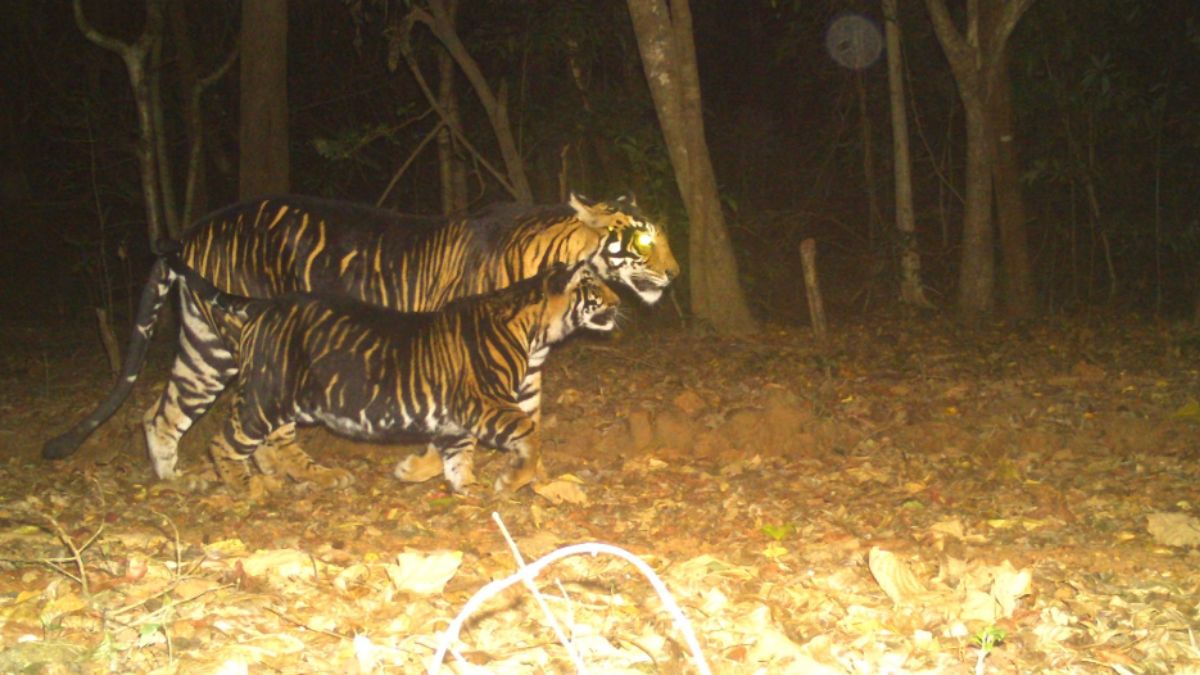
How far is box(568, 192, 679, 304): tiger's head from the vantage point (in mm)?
7191

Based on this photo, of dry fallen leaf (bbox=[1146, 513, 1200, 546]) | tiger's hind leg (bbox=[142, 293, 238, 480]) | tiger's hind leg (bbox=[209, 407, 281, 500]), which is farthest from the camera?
tiger's hind leg (bbox=[142, 293, 238, 480])

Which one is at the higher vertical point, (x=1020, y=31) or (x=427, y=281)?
(x=1020, y=31)

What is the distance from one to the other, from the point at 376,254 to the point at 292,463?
4.47 ft

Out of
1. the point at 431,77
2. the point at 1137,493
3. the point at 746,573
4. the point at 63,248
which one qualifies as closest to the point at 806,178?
the point at 431,77

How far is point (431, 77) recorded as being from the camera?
16875 millimetres

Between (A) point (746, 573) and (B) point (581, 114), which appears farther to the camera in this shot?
(B) point (581, 114)

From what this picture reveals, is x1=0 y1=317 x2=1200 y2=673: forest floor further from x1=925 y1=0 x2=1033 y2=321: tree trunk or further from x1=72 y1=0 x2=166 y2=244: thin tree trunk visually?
x1=72 y1=0 x2=166 y2=244: thin tree trunk

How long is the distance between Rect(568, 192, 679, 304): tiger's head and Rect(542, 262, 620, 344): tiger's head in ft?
1.71

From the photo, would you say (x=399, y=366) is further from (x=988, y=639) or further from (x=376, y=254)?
(x=988, y=639)

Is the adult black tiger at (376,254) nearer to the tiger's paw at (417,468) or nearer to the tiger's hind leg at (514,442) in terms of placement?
the tiger's paw at (417,468)

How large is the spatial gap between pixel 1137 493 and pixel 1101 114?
9.24m

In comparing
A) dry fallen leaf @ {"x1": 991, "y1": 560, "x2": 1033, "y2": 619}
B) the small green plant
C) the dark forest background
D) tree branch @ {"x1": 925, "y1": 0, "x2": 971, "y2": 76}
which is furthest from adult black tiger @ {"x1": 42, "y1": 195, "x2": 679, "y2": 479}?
tree branch @ {"x1": 925, "y1": 0, "x2": 971, "y2": 76}

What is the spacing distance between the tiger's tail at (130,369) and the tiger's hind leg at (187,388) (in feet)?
0.55

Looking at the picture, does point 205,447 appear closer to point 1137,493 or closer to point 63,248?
point 1137,493
